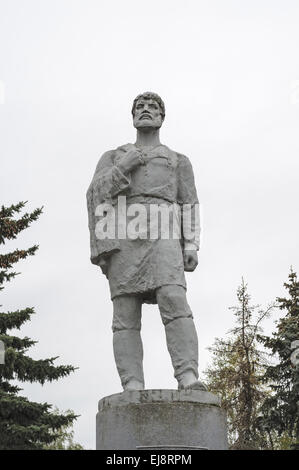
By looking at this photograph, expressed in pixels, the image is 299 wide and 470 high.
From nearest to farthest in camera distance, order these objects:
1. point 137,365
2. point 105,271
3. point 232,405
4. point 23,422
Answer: point 137,365
point 105,271
point 23,422
point 232,405

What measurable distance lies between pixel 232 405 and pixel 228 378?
2.54 feet

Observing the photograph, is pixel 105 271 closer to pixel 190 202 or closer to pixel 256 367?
pixel 190 202

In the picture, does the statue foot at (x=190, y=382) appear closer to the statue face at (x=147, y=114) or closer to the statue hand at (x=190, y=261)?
the statue hand at (x=190, y=261)

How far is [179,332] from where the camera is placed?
7.55m

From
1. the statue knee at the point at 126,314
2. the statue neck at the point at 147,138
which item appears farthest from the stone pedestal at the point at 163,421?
the statue neck at the point at 147,138

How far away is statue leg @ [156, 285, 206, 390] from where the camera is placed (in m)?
7.46

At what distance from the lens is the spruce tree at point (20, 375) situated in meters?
17.0

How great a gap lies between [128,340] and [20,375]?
11122mm

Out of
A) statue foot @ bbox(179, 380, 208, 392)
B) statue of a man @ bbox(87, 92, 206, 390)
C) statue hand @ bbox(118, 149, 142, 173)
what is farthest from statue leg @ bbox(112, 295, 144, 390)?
statue hand @ bbox(118, 149, 142, 173)

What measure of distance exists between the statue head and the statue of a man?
11 mm

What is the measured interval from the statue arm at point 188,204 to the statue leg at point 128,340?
90cm

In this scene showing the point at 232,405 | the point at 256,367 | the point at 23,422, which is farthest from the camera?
the point at 256,367
